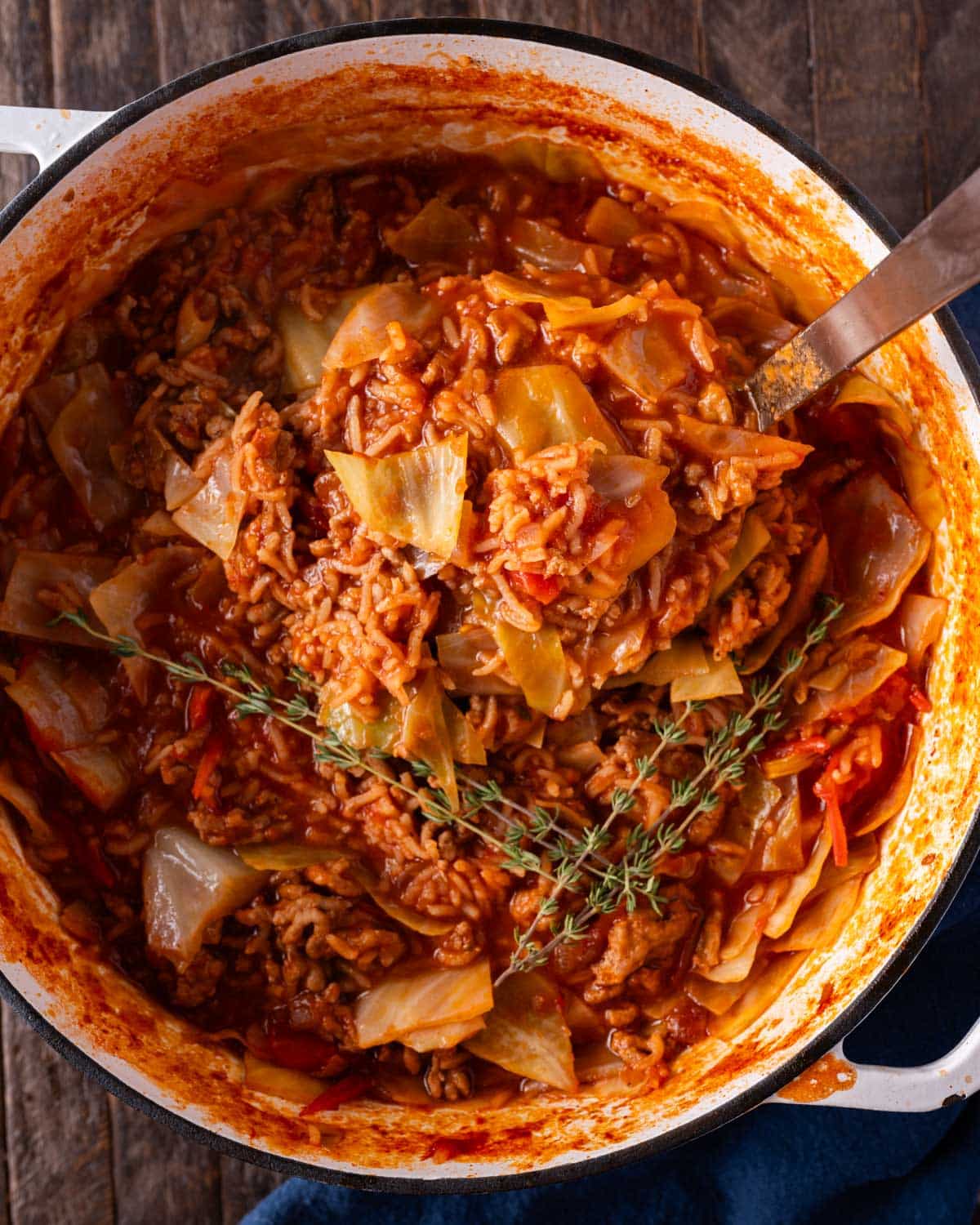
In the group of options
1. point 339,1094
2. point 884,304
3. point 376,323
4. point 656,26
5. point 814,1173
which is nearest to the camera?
point 884,304

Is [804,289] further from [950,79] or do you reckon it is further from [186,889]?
[186,889]

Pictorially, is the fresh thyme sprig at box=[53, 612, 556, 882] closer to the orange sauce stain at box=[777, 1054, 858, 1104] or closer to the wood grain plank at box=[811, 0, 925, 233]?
the orange sauce stain at box=[777, 1054, 858, 1104]

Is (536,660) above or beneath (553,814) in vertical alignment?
above

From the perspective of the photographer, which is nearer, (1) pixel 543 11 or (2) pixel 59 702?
(2) pixel 59 702

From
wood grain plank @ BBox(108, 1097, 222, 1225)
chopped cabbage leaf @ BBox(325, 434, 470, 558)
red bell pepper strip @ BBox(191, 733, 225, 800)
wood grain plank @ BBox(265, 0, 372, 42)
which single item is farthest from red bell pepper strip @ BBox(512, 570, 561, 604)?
wood grain plank @ BBox(108, 1097, 222, 1225)

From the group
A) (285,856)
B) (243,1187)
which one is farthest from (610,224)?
(243,1187)

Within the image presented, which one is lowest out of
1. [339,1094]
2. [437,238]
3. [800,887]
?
[339,1094]

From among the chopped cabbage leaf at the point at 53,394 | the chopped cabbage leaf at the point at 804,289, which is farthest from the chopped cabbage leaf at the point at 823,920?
the chopped cabbage leaf at the point at 53,394
